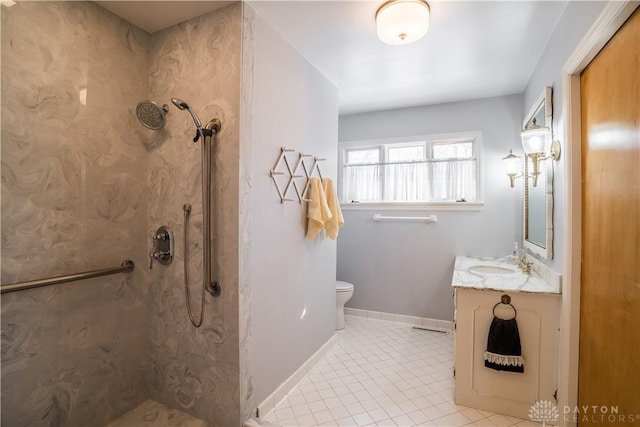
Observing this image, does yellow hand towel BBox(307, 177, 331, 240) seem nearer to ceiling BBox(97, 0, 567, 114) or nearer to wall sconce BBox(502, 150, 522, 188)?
ceiling BBox(97, 0, 567, 114)

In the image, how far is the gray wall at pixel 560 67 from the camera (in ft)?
4.88

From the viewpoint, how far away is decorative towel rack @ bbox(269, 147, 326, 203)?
1.97 m

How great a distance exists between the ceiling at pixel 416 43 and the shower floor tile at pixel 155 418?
2.41 m

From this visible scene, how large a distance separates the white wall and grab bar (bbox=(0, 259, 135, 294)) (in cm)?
80

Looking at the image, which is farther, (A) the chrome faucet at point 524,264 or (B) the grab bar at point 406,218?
(B) the grab bar at point 406,218

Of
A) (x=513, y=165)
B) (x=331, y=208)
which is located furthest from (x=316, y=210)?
(x=513, y=165)

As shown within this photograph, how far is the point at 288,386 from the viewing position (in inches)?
80.7

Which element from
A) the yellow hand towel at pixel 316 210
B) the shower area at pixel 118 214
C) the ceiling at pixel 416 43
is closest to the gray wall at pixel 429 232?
the ceiling at pixel 416 43

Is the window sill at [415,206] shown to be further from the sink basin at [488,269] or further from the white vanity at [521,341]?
the white vanity at [521,341]

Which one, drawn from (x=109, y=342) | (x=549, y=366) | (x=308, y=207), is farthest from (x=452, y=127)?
(x=109, y=342)

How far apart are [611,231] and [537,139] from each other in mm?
930

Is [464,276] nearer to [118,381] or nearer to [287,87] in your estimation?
[287,87]

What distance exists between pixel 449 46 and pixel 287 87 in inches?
46.9

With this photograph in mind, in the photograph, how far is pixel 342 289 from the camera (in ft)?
10.1
